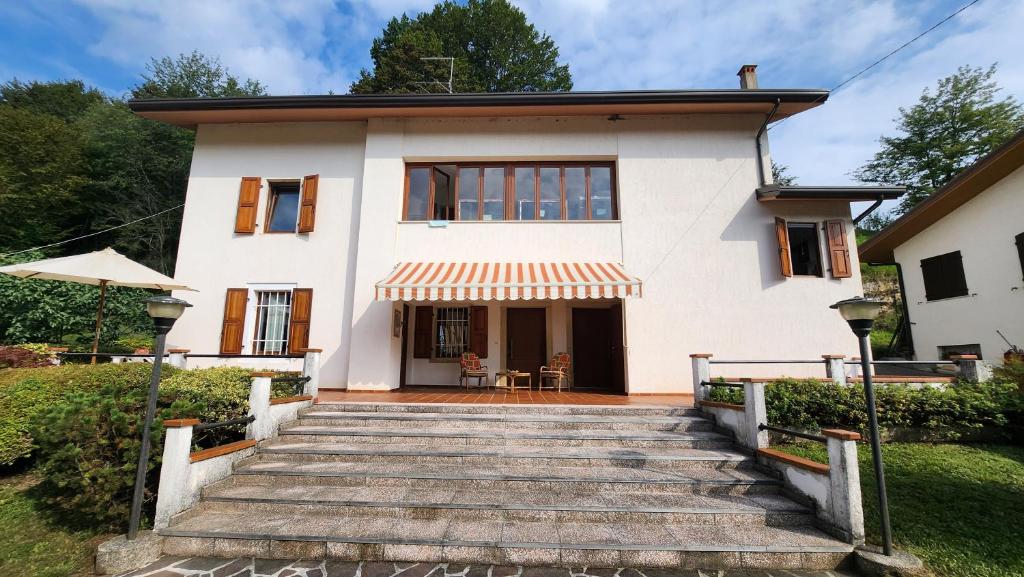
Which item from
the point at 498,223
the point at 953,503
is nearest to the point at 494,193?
the point at 498,223


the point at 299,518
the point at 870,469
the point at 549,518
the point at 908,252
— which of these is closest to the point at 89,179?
the point at 299,518

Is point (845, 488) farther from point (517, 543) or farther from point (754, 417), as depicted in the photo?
point (517, 543)

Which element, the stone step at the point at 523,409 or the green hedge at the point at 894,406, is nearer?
the green hedge at the point at 894,406

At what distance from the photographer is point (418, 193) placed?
1272 centimetres

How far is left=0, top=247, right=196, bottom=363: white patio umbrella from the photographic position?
28.8 feet

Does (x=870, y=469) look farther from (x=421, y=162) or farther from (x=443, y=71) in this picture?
(x=443, y=71)

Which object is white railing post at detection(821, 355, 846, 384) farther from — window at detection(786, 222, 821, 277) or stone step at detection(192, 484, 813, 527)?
stone step at detection(192, 484, 813, 527)

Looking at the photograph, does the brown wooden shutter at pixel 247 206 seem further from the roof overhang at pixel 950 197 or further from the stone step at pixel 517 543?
the roof overhang at pixel 950 197

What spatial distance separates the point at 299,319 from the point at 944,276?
75.8ft

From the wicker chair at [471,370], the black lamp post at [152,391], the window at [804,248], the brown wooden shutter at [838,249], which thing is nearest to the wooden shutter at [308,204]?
the wicker chair at [471,370]

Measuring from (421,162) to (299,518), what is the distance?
1059 cm

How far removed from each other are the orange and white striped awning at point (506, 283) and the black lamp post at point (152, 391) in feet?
17.1

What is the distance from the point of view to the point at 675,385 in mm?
11250

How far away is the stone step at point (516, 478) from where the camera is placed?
5625mm
